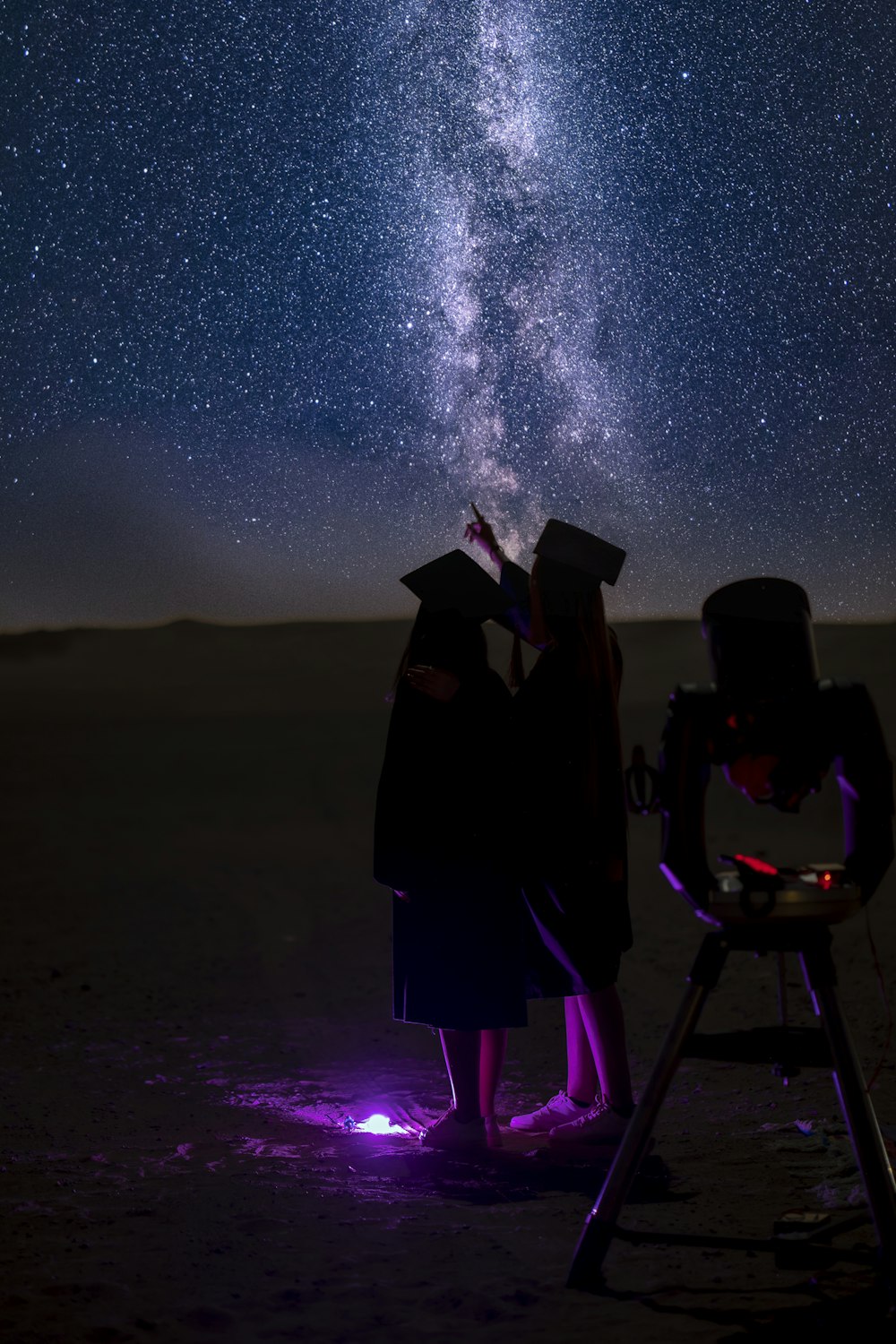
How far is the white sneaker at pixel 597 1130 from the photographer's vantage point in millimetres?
4547

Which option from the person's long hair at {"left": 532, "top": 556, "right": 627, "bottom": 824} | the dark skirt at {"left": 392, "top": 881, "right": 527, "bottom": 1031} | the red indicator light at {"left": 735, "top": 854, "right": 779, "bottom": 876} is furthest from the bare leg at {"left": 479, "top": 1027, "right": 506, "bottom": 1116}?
the red indicator light at {"left": 735, "top": 854, "right": 779, "bottom": 876}

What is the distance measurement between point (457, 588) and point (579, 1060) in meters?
1.83

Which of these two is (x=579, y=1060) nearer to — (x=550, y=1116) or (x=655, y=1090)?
(x=550, y=1116)

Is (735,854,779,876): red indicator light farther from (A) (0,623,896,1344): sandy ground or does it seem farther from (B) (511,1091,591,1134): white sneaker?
(B) (511,1091,591,1134): white sneaker

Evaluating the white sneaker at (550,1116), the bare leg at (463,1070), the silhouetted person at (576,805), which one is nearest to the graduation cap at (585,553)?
the silhouetted person at (576,805)

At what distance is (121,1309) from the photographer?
336 centimetres

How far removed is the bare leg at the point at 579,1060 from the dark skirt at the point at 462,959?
31 cm

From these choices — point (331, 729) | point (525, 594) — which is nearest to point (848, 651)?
point (331, 729)

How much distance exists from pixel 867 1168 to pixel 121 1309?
1.94m

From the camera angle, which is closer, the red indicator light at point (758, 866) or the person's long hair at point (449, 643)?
the red indicator light at point (758, 866)

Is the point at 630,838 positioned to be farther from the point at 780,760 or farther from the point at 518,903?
the point at 780,760

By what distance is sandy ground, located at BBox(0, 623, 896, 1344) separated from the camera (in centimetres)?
335

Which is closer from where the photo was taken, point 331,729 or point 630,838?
point 630,838

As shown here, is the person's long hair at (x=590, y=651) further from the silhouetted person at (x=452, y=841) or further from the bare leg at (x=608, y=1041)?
the bare leg at (x=608, y=1041)
